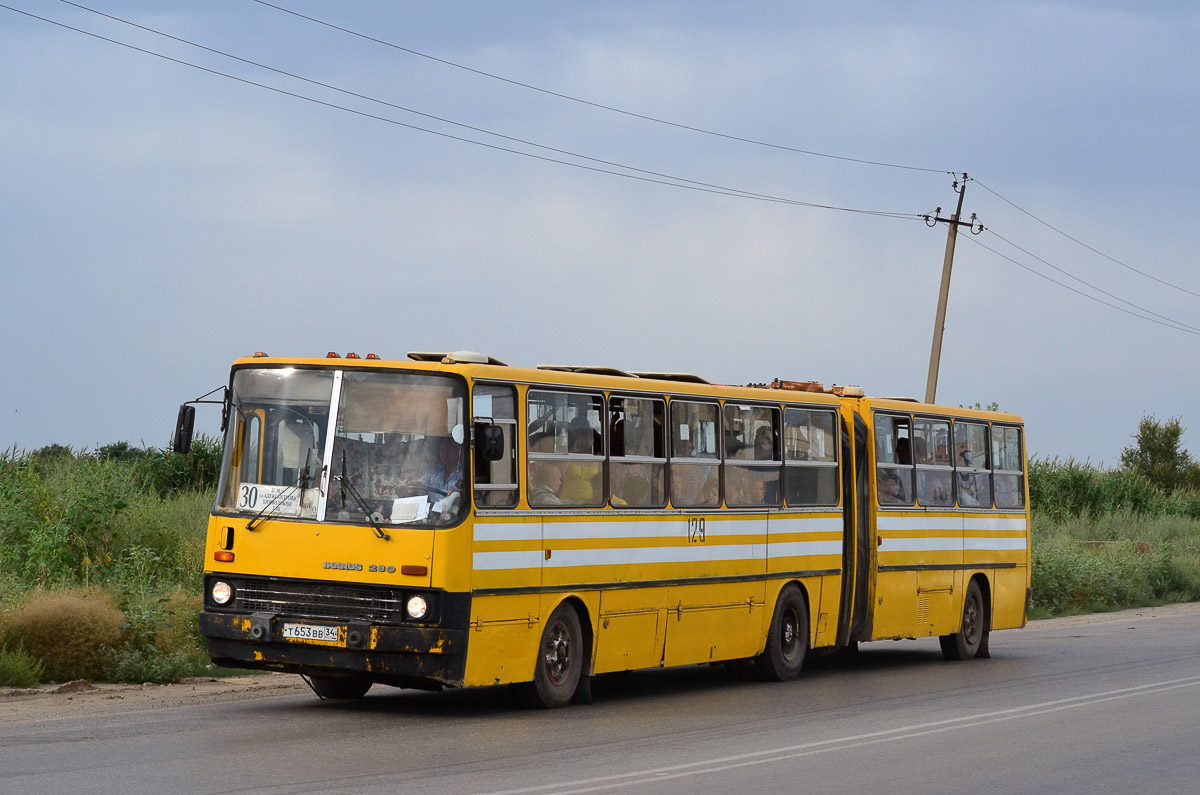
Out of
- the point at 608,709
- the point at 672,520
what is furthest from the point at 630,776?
the point at 672,520

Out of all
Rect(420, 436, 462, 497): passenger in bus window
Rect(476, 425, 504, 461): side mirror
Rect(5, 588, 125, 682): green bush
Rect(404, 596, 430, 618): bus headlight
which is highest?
Rect(476, 425, 504, 461): side mirror

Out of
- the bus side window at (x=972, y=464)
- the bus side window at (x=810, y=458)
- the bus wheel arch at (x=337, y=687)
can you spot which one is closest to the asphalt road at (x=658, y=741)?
the bus wheel arch at (x=337, y=687)

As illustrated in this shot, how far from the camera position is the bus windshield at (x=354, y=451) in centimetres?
1266

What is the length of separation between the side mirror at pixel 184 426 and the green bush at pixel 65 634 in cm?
401

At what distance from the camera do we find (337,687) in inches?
566

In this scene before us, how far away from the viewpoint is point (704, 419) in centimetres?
1590

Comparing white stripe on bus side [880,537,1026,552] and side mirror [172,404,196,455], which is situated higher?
side mirror [172,404,196,455]

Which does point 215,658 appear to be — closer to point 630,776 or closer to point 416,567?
point 416,567

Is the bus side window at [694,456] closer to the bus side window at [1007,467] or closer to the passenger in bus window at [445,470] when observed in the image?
the passenger in bus window at [445,470]

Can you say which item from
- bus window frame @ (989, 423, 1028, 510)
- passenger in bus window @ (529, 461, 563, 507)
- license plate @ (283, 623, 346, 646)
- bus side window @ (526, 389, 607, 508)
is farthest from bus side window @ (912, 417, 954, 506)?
license plate @ (283, 623, 346, 646)

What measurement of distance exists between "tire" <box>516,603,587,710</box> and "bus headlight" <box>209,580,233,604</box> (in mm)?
2534

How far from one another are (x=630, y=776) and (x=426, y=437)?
12.0 feet

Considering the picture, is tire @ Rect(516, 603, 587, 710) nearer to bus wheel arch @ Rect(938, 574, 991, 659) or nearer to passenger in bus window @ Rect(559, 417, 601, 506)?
passenger in bus window @ Rect(559, 417, 601, 506)

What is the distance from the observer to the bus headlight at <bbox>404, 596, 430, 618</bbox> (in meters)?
12.4
